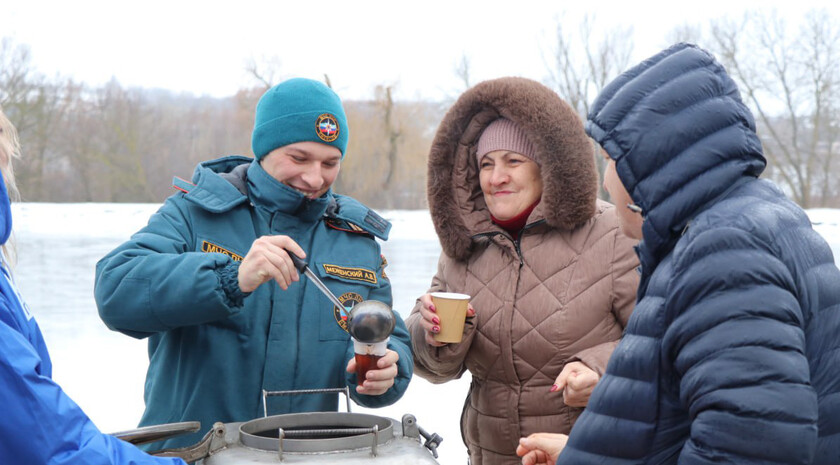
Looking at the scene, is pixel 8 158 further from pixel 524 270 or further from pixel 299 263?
pixel 524 270

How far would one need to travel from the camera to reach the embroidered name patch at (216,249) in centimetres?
191

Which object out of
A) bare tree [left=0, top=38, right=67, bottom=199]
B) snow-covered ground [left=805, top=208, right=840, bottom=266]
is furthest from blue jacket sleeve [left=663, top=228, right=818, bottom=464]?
bare tree [left=0, top=38, right=67, bottom=199]

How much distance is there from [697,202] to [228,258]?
1081 millimetres

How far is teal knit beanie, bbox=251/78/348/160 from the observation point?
202cm

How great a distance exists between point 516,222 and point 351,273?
1.86ft

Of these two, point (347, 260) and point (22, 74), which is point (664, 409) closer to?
point (347, 260)

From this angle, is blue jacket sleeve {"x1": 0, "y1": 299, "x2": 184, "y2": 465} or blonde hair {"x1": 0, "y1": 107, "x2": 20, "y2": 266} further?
blonde hair {"x1": 0, "y1": 107, "x2": 20, "y2": 266}

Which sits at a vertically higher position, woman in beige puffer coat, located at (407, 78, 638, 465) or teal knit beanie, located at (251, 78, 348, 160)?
teal knit beanie, located at (251, 78, 348, 160)

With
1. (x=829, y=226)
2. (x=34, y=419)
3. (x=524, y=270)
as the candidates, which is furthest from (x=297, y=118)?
(x=829, y=226)

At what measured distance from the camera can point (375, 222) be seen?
85.0 inches

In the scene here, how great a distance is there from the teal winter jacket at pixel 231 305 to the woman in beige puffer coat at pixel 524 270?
11.4 inches

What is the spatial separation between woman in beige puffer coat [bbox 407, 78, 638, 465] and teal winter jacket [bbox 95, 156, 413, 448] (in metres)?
0.29

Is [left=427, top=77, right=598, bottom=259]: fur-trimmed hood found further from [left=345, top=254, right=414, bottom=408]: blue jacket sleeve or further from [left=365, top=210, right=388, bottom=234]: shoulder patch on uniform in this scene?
[left=345, top=254, right=414, bottom=408]: blue jacket sleeve

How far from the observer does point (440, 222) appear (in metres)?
2.38
